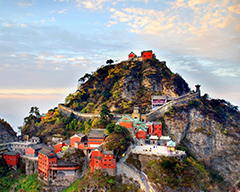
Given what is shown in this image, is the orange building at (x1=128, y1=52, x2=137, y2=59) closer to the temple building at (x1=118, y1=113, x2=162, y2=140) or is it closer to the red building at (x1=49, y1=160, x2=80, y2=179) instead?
the temple building at (x1=118, y1=113, x2=162, y2=140)

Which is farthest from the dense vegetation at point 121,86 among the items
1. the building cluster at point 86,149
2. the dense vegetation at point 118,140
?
the dense vegetation at point 118,140

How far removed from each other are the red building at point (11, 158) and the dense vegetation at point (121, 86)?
20.0 meters

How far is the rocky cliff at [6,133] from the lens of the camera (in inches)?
2112

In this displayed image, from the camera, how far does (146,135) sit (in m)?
47.2

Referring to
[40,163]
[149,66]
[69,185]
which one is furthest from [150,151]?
[149,66]

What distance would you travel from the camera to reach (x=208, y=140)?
54344mm

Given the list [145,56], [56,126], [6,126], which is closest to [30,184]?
[56,126]

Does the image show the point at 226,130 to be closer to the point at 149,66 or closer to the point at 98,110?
the point at 149,66

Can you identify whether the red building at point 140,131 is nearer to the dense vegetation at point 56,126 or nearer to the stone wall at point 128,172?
the dense vegetation at point 56,126

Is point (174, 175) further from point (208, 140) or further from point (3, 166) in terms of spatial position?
point (3, 166)

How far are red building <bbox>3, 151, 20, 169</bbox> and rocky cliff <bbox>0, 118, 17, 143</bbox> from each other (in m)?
6.23

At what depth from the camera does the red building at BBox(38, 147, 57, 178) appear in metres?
40.4

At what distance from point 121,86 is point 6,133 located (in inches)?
1284

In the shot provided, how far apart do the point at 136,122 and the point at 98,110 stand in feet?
48.7
